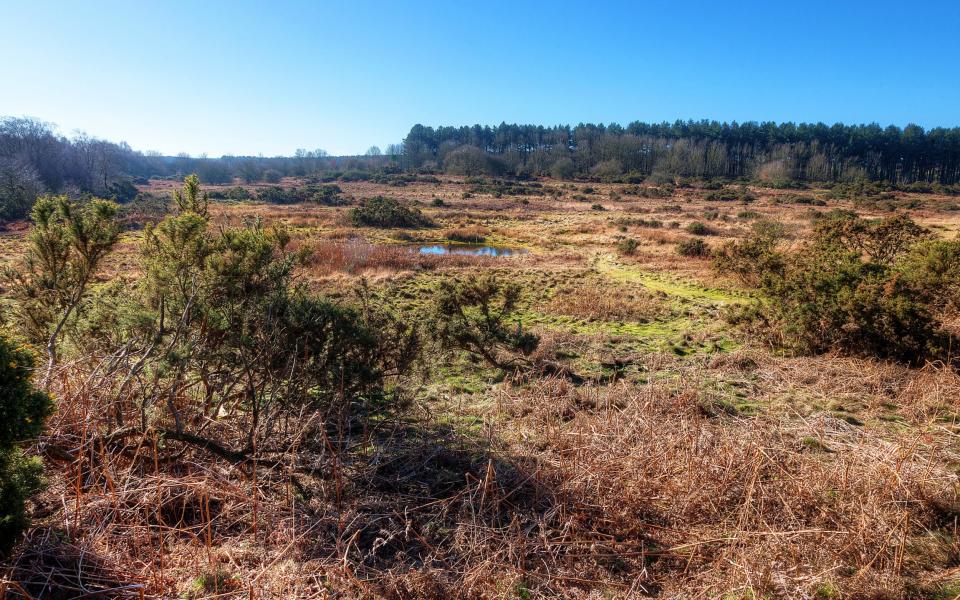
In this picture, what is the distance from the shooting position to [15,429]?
213cm

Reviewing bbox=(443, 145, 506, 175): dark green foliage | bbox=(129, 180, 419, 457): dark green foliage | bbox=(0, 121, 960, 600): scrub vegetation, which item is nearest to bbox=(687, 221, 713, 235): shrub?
bbox=(0, 121, 960, 600): scrub vegetation

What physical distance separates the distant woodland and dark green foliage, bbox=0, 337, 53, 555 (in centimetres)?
6162

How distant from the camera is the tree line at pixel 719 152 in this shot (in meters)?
76.8

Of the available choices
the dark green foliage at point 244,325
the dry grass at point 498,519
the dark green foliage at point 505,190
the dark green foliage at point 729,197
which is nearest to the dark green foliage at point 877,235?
the dry grass at point 498,519

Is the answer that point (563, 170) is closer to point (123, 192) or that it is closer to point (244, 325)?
point (123, 192)

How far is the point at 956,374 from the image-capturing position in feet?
19.7

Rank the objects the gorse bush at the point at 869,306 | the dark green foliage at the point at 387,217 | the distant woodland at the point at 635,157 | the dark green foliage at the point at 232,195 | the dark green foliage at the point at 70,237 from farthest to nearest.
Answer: the distant woodland at the point at 635,157
the dark green foliage at the point at 232,195
the dark green foliage at the point at 387,217
the gorse bush at the point at 869,306
the dark green foliage at the point at 70,237

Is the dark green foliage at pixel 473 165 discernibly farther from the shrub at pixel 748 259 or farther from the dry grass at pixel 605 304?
the dry grass at pixel 605 304

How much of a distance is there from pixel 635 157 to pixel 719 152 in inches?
584

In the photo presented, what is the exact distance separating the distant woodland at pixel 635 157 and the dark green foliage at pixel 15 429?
2426 inches

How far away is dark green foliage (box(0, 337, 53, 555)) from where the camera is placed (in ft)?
6.95

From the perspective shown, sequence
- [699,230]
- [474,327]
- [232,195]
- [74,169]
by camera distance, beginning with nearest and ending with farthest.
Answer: [474,327] → [699,230] → [232,195] → [74,169]

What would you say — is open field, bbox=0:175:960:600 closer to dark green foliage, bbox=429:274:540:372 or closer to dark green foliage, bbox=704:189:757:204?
dark green foliage, bbox=429:274:540:372

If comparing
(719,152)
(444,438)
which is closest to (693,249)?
(444,438)
